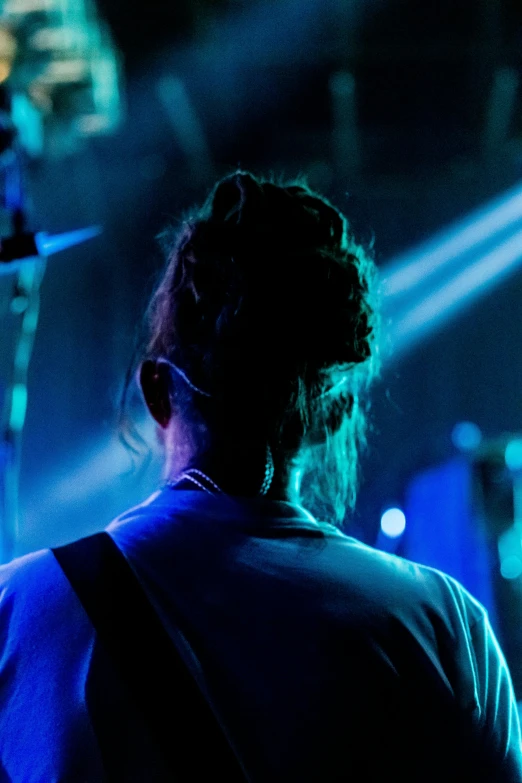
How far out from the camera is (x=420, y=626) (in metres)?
0.61

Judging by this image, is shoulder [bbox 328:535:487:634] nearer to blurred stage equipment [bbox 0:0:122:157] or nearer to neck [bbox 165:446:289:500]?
neck [bbox 165:446:289:500]

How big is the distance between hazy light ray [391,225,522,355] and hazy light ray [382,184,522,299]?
110 millimetres

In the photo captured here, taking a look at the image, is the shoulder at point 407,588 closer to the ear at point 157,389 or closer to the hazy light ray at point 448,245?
the ear at point 157,389

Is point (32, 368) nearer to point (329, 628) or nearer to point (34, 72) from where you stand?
point (34, 72)

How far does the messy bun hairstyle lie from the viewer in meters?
0.67

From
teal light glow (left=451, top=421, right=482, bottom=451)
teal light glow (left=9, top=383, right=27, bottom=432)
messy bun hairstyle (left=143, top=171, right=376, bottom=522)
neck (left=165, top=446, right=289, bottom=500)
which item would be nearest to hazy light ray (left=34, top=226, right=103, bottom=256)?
teal light glow (left=9, top=383, right=27, bottom=432)

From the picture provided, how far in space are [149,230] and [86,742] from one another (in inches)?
160

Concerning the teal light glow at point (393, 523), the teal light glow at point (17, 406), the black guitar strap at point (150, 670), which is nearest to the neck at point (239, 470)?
the black guitar strap at point (150, 670)

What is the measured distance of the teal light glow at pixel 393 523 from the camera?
10.6 feet

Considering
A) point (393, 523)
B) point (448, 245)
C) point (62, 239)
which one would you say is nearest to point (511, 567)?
point (393, 523)

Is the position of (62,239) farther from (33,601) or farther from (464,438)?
(464,438)

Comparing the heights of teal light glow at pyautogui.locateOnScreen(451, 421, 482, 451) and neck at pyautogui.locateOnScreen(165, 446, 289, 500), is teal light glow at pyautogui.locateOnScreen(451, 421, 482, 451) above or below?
below

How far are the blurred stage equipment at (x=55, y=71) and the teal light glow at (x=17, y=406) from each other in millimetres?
864

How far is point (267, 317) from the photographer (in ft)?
2.24
